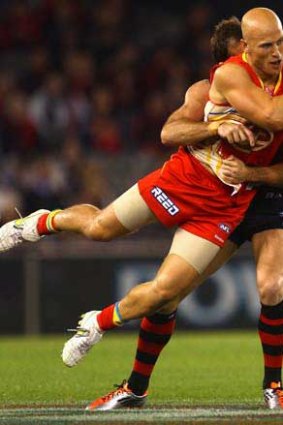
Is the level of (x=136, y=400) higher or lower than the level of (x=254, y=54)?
lower

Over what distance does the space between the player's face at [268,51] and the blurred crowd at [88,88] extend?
7.62m

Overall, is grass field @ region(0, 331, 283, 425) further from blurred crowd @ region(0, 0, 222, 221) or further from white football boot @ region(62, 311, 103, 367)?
blurred crowd @ region(0, 0, 222, 221)

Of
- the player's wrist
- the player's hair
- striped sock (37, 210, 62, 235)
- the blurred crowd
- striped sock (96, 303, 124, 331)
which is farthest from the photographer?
the blurred crowd

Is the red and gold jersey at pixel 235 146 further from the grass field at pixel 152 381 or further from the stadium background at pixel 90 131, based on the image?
the stadium background at pixel 90 131

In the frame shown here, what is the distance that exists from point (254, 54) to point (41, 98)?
9407 millimetres

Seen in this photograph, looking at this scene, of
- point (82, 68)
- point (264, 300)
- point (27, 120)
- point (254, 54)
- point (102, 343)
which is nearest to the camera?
point (254, 54)

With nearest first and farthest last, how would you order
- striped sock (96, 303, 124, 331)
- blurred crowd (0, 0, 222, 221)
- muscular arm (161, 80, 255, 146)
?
1. muscular arm (161, 80, 255, 146)
2. striped sock (96, 303, 124, 331)
3. blurred crowd (0, 0, 222, 221)

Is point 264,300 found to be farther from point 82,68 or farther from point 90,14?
point 90,14

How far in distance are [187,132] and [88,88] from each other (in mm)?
9802

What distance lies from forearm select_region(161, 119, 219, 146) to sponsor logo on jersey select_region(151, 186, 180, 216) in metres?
0.29

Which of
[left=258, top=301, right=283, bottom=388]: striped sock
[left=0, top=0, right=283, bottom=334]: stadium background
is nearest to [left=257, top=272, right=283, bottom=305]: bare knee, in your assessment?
[left=258, top=301, right=283, bottom=388]: striped sock

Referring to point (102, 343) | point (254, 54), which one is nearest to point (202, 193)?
point (254, 54)

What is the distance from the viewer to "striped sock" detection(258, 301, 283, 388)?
26.1 ft

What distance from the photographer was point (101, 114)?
16812 mm
